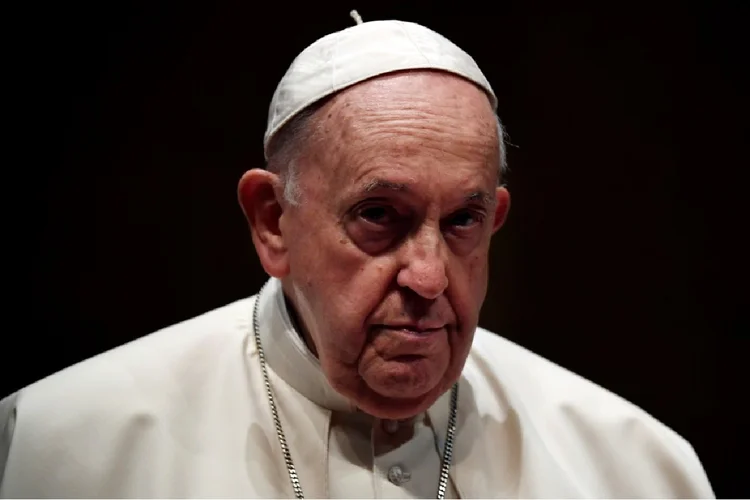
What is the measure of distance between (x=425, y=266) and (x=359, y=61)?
0.41 metres

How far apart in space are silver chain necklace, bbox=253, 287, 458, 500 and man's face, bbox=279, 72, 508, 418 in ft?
0.73

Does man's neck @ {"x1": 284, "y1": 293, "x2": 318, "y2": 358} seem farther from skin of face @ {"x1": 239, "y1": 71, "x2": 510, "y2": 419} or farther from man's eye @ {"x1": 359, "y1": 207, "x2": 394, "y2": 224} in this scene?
man's eye @ {"x1": 359, "y1": 207, "x2": 394, "y2": 224}

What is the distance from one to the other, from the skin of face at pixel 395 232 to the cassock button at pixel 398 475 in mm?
181

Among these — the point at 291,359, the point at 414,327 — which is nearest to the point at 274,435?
the point at 291,359

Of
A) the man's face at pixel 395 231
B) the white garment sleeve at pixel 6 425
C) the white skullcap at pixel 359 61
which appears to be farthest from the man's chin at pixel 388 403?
the white garment sleeve at pixel 6 425

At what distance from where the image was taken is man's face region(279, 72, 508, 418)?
1.34 meters

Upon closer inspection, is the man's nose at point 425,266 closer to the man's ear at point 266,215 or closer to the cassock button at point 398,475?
the man's ear at point 266,215

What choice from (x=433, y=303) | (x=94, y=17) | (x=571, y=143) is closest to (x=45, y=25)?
(x=94, y=17)

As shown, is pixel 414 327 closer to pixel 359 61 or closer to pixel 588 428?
pixel 359 61

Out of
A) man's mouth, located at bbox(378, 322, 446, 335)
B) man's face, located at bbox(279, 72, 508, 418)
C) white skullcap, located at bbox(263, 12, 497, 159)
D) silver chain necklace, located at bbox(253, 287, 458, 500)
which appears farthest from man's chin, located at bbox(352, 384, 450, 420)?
white skullcap, located at bbox(263, 12, 497, 159)

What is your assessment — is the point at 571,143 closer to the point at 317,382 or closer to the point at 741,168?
the point at 741,168

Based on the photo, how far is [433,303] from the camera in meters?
1.37

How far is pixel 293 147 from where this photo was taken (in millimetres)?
1467

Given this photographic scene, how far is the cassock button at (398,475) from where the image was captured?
1.55m
